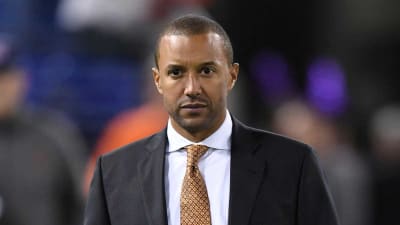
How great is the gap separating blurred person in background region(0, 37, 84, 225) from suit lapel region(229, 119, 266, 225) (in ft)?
9.25

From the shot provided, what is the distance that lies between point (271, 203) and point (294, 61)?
7763 mm

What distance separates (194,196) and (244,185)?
18cm

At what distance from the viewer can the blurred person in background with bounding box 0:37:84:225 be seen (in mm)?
7691

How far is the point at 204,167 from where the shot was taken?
197 inches

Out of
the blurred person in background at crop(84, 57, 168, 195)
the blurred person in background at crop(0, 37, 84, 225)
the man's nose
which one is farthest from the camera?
the blurred person in background at crop(84, 57, 168, 195)

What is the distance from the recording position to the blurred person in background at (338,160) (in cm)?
960

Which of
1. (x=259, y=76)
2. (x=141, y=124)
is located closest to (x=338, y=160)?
(x=141, y=124)

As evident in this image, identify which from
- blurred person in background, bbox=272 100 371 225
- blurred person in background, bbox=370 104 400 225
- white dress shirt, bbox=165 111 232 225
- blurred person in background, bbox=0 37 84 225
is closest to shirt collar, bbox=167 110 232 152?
white dress shirt, bbox=165 111 232 225

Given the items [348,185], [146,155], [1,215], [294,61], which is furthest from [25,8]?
[146,155]

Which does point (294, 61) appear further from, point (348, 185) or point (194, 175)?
point (194, 175)

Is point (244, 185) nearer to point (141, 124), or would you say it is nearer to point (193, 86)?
point (193, 86)

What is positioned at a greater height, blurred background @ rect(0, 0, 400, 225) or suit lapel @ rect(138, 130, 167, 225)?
blurred background @ rect(0, 0, 400, 225)

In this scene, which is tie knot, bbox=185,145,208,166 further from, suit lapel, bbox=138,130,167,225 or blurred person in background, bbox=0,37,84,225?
blurred person in background, bbox=0,37,84,225

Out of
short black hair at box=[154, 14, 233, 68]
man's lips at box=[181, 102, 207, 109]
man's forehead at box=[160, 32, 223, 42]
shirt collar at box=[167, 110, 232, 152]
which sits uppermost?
short black hair at box=[154, 14, 233, 68]
